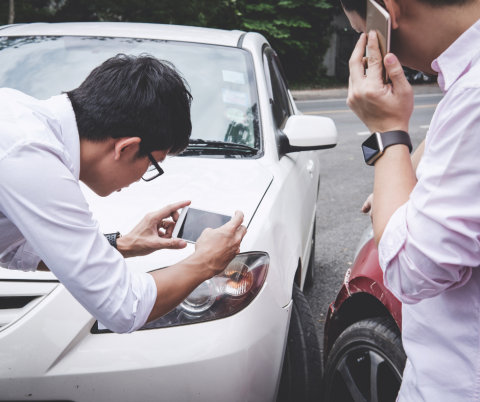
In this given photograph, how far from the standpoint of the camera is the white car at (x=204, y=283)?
4.89ft

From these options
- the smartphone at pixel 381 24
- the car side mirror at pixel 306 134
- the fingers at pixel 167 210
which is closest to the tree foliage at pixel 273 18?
the car side mirror at pixel 306 134

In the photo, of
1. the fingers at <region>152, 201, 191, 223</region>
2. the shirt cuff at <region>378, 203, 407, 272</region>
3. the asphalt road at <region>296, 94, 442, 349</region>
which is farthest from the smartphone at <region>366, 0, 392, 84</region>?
the asphalt road at <region>296, 94, 442, 349</region>

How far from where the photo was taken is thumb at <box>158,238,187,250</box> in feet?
4.87

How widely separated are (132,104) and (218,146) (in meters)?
1.17

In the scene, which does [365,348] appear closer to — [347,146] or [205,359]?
[205,359]

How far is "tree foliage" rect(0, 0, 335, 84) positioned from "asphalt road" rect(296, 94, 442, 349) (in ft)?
18.7

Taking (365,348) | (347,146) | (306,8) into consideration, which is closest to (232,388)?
(365,348)

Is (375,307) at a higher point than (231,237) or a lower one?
lower

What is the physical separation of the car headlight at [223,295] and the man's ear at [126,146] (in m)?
0.58

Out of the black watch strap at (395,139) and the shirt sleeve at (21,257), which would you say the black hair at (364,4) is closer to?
the black watch strap at (395,139)

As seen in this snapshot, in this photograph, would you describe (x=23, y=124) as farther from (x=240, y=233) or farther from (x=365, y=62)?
(x=365, y=62)

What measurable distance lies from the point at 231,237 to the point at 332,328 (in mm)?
899

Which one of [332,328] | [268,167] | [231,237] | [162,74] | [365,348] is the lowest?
[332,328]

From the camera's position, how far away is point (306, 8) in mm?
20422
